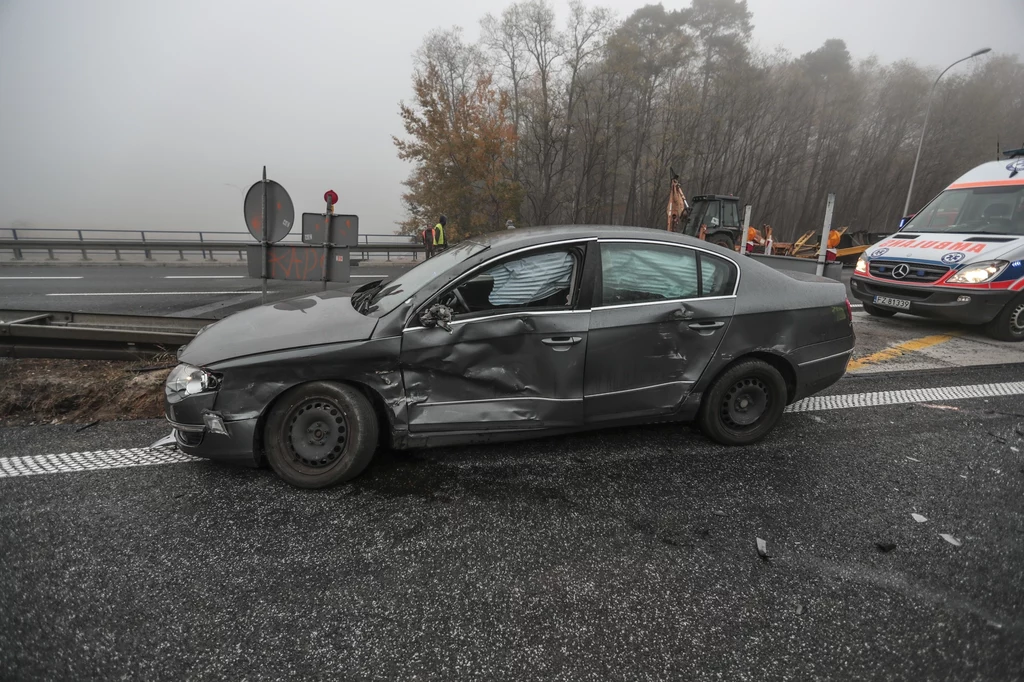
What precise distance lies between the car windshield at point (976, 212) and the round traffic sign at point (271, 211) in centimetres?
863

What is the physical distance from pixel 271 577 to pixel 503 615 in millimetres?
1075

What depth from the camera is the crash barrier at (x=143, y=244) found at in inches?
666

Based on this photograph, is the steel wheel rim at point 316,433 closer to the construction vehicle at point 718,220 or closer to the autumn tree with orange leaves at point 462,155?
the construction vehicle at point 718,220

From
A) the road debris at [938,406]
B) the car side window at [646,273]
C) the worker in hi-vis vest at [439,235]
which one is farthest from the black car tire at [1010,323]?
the worker in hi-vis vest at [439,235]

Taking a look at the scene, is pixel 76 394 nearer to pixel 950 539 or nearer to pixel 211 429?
pixel 211 429

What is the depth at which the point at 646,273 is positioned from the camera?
324cm

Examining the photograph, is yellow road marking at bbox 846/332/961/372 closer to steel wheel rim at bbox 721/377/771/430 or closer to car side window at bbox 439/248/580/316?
steel wheel rim at bbox 721/377/771/430

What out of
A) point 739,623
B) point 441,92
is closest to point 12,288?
point 739,623

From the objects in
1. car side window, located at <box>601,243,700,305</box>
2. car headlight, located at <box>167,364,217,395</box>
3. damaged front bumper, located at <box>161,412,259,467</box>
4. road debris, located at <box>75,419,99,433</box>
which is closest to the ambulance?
car side window, located at <box>601,243,700,305</box>

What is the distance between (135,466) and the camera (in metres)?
3.14

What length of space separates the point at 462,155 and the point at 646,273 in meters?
25.2

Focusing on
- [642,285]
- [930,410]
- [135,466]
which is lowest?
[135,466]

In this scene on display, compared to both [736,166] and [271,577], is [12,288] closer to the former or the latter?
[271,577]

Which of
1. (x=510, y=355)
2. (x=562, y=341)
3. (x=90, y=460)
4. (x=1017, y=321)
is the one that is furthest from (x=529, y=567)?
(x=1017, y=321)
